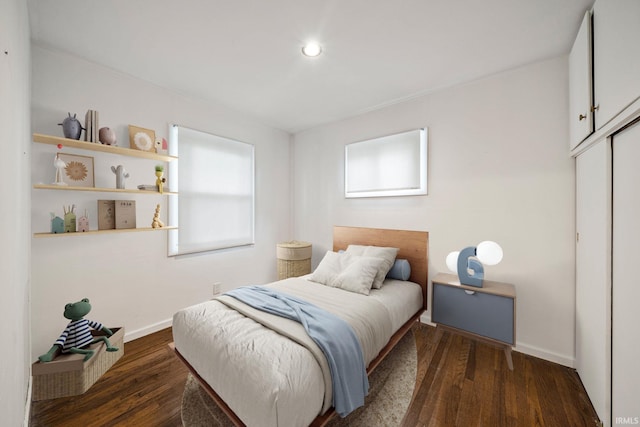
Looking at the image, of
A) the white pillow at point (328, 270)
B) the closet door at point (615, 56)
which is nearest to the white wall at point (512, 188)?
the closet door at point (615, 56)

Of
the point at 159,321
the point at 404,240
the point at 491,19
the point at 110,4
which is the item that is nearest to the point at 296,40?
the point at 110,4

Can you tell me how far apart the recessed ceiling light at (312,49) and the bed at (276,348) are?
2.07 m


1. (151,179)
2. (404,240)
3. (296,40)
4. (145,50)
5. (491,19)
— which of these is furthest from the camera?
(404,240)

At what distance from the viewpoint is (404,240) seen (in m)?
2.82

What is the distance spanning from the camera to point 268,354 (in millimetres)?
1267

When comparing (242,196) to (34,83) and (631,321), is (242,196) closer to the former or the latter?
(34,83)

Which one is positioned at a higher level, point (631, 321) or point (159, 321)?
point (631, 321)

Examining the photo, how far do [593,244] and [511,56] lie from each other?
1.62m

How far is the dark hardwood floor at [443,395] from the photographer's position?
58.8 inches

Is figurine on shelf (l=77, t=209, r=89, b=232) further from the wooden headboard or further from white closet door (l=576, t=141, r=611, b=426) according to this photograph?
white closet door (l=576, t=141, r=611, b=426)

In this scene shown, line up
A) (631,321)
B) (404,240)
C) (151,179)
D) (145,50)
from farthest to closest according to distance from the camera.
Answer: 1. (404,240)
2. (151,179)
3. (145,50)
4. (631,321)

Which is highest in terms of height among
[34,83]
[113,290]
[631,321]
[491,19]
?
[491,19]

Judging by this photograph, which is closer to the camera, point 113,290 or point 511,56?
point 511,56

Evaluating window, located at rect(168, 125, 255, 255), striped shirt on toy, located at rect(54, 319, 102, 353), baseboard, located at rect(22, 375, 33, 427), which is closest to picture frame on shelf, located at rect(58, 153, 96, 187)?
window, located at rect(168, 125, 255, 255)
